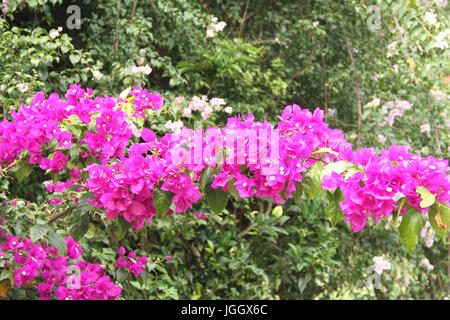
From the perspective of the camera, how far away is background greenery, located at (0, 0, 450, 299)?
2299mm

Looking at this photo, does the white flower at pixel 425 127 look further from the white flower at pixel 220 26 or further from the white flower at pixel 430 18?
the white flower at pixel 220 26

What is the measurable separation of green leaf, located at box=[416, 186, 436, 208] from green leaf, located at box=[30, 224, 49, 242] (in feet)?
2.94

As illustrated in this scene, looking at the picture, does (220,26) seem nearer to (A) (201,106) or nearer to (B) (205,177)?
(A) (201,106)

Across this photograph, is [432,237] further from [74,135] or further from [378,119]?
[74,135]

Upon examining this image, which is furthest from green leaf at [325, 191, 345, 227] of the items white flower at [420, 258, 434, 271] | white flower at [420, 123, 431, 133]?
white flower at [420, 258, 434, 271]

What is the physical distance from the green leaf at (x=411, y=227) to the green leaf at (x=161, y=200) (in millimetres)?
464

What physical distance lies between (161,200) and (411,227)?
0.49 metres

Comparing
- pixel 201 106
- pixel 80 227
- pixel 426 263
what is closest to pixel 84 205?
pixel 80 227

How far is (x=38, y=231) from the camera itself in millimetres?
1285

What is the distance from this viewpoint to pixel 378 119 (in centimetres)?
269

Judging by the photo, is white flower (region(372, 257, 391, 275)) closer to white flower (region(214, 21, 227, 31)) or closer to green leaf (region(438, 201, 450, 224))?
white flower (region(214, 21, 227, 31))

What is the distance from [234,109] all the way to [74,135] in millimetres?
1522

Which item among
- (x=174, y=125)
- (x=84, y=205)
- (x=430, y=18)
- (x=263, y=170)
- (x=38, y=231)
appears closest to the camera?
(x=263, y=170)
